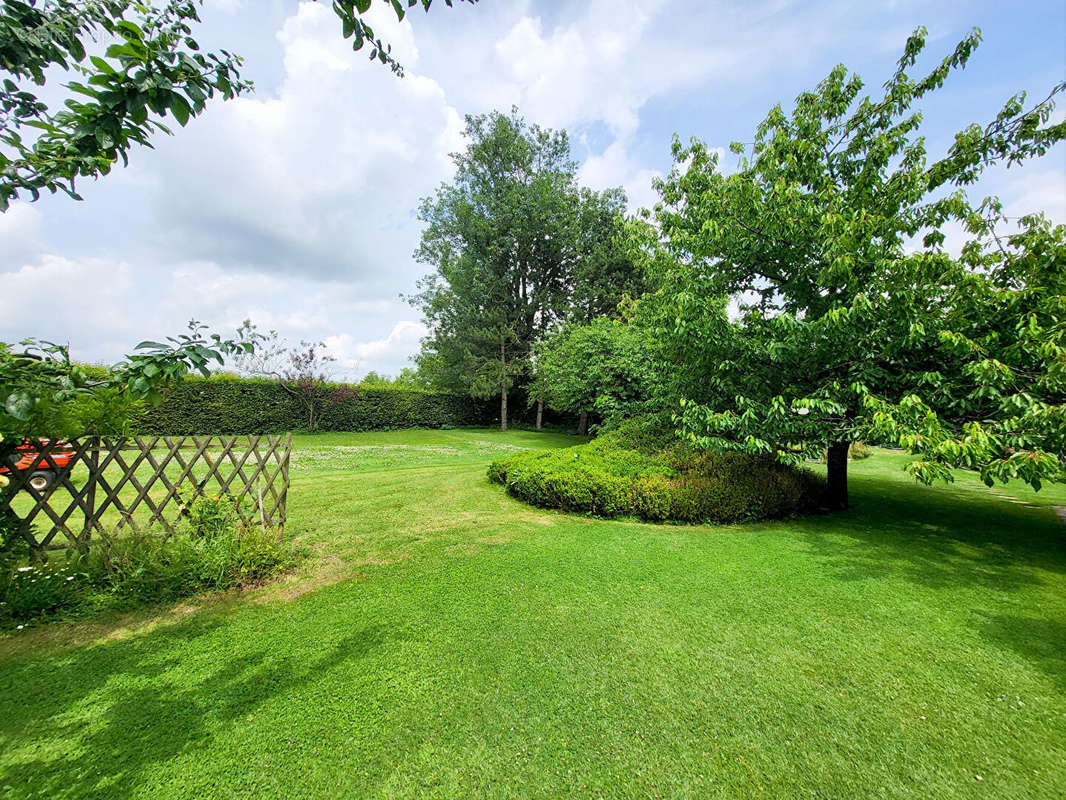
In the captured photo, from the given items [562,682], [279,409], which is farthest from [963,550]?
[279,409]

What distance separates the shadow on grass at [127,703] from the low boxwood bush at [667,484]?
4037 mm

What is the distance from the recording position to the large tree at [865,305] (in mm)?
4598

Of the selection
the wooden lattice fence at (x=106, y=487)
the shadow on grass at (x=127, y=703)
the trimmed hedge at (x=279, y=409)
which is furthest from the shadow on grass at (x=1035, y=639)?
the trimmed hedge at (x=279, y=409)

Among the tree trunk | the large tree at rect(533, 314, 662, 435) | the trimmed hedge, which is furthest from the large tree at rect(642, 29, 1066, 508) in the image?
the trimmed hedge

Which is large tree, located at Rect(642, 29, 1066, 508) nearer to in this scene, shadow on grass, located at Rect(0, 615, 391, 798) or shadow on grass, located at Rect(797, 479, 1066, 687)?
shadow on grass, located at Rect(797, 479, 1066, 687)

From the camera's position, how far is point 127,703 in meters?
2.41

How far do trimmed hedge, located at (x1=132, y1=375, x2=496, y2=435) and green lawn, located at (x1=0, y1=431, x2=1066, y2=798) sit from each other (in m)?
15.1

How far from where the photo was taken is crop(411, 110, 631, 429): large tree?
26.0m

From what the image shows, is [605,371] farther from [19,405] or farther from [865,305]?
[19,405]

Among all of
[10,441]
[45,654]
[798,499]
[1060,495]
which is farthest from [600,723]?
[1060,495]

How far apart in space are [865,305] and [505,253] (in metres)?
24.9

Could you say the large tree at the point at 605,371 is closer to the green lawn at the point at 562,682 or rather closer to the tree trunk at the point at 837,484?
the tree trunk at the point at 837,484

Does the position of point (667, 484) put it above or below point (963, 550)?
above

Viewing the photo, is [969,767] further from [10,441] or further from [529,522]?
[10,441]
